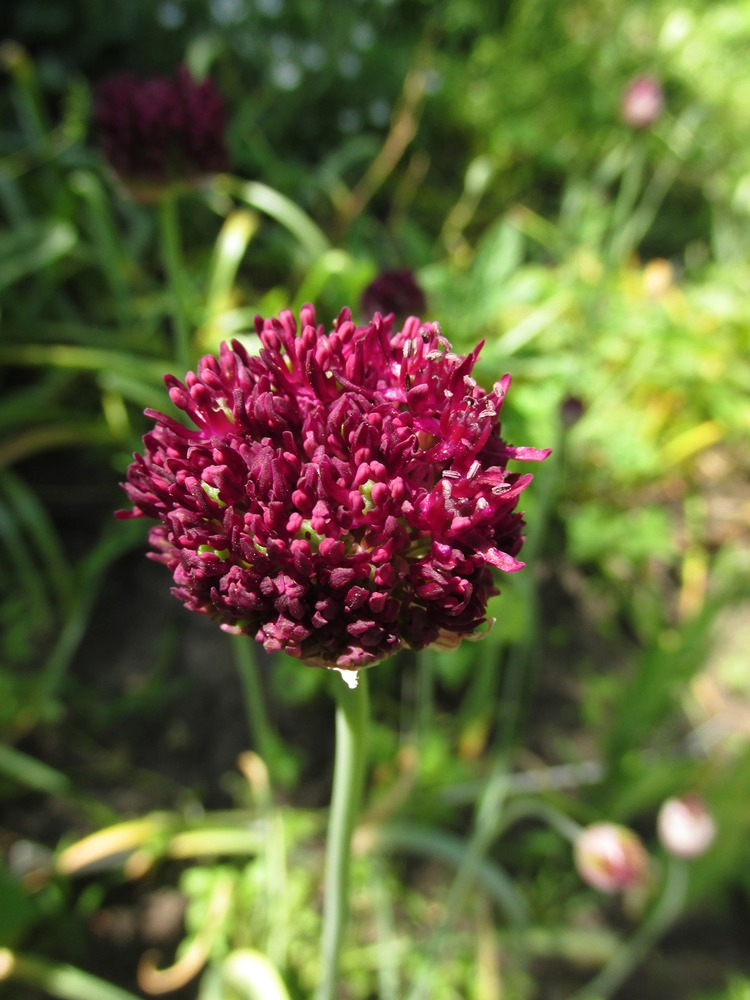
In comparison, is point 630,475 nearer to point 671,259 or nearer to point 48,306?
point 671,259

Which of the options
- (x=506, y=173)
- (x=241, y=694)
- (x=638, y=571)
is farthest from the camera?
(x=506, y=173)

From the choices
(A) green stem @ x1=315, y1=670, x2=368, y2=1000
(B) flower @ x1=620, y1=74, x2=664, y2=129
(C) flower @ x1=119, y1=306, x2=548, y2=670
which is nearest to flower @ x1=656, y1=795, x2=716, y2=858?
(A) green stem @ x1=315, y1=670, x2=368, y2=1000

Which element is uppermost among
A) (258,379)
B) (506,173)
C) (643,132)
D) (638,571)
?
(506,173)

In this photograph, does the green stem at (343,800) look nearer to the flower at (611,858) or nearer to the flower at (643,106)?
the flower at (611,858)

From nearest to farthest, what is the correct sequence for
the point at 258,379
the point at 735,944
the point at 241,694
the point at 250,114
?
the point at 258,379 < the point at 735,944 < the point at 241,694 < the point at 250,114

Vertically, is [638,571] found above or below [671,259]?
below

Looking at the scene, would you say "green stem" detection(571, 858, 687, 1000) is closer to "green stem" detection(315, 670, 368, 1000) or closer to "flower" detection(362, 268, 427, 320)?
"green stem" detection(315, 670, 368, 1000)

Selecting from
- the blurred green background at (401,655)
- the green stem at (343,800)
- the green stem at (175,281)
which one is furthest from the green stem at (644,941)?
the green stem at (175,281)

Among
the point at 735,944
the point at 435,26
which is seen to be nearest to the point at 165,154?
the point at 735,944
